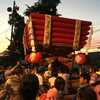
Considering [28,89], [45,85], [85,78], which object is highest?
[28,89]

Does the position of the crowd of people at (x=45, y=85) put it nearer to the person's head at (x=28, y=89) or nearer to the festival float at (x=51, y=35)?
the person's head at (x=28, y=89)

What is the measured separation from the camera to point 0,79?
9.33 metres

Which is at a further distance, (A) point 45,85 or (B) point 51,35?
(B) point 51,35

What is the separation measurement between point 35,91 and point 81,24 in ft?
21.7

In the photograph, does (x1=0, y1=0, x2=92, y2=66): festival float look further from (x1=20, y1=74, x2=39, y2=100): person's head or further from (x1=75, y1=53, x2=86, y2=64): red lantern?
(x1=20, y1=74, x2=39, y2=100): person's head

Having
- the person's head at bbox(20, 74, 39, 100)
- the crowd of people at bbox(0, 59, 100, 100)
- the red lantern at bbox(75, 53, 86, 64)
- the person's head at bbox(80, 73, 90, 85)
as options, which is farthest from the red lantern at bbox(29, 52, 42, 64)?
the person's head at bbox(20, 74, 39, 100)

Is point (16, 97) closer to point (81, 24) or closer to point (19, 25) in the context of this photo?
point (81, 24)

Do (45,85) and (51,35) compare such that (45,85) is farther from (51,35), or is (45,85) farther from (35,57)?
(51,35)

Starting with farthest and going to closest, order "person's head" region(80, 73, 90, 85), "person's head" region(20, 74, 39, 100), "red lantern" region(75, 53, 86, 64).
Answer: "red lantern" region(75, 53, 86, 64), "person's head" region(80, 73, 90, 85), "person's head" region(20, 74, 39, 100)

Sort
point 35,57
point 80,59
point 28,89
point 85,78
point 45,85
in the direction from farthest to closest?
point 80,59 → point 35,57 → point 45,85 → point 85,78 → point 28,89

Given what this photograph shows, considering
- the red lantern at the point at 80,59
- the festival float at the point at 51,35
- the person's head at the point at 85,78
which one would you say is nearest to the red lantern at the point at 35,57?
the festival float at the point at 51,35

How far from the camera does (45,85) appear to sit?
9.45 m

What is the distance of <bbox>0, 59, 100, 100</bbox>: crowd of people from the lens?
180 inches

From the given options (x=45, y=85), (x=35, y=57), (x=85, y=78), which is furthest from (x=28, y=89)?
(x=35, y=57)
